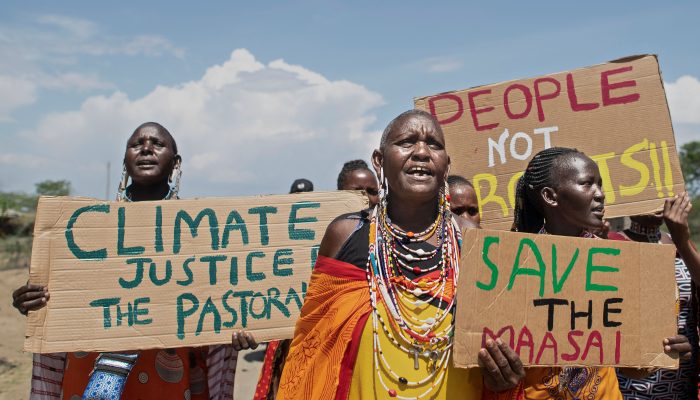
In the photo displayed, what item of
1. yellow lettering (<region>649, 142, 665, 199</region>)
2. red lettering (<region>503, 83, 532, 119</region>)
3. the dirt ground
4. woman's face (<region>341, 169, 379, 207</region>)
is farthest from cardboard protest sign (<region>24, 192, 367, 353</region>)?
the dirt ground

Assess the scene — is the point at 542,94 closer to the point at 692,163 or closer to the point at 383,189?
the point at 383,189

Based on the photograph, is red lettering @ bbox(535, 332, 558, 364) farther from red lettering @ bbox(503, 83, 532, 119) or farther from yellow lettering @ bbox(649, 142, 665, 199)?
red lettering @ bbox(503, 83, 532, 119)

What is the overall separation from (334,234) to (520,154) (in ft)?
4.79

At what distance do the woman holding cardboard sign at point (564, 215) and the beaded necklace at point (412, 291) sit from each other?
0.27m

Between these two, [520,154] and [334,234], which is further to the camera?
[520,154]

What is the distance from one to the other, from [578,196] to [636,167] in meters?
0.99

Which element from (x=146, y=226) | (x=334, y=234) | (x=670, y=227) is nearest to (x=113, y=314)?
(x=146, y=226)

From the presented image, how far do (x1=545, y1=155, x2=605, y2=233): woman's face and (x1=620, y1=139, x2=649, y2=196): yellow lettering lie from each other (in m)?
0.83

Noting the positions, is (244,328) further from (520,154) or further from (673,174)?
(673,174)

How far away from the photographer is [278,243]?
3.25 m

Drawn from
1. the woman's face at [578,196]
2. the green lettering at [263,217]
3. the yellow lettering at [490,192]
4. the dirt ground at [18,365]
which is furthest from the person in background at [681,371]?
the dirt ground at [18,365]

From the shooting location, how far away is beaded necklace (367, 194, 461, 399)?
236 cm

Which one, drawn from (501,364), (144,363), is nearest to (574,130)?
(501,364)

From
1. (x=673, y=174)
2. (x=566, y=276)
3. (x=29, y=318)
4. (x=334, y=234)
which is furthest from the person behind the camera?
(x=673, y=174)
